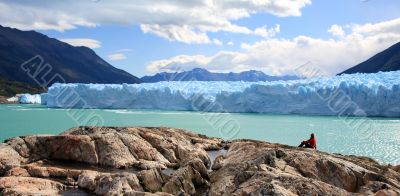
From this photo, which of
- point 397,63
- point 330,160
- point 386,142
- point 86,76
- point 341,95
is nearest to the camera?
point 330,160

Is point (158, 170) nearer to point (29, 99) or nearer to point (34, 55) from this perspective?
point (29, 99)

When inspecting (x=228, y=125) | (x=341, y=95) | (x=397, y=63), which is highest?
(x=397, y=63)

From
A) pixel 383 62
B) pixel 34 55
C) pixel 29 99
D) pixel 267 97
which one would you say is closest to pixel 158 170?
pixel 267 97

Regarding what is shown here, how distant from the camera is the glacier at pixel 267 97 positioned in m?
44.0

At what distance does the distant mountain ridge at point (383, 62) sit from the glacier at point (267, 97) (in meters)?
Result: 53.1

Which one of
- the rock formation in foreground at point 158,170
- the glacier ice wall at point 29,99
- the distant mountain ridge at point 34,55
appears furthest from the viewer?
the distant mountain ridge at point 34,55

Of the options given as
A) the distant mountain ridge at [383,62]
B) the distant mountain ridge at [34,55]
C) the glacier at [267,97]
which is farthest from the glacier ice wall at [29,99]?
the distant mountain ridge at [383,62]

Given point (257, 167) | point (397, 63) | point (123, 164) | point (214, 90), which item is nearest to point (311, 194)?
point (257, 167)

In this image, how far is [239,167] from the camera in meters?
9.85

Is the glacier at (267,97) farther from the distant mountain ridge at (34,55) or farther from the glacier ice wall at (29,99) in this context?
the distant mountain ridge at (34,55)

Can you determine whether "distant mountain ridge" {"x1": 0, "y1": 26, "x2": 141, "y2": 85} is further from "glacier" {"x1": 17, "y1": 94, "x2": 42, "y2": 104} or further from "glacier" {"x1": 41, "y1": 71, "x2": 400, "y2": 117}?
"glacier" {"x1": 41, "y1": 71, "x2": 400, "y2": 117}

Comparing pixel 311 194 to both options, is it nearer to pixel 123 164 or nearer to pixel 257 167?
pixel 257 167

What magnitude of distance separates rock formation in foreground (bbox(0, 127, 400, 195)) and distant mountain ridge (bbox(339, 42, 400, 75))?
9596 cm

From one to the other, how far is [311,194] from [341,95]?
4005cm
